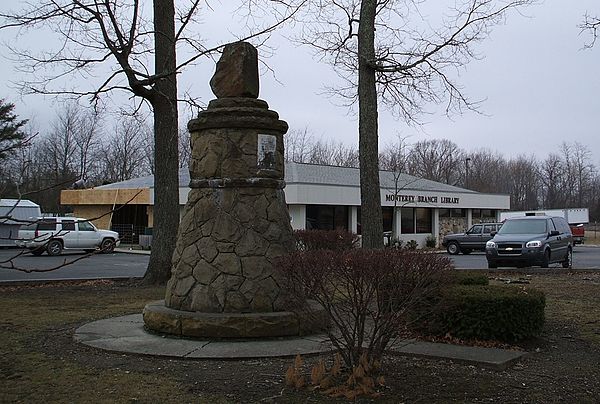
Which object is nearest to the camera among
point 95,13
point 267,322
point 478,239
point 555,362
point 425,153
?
point 555,362

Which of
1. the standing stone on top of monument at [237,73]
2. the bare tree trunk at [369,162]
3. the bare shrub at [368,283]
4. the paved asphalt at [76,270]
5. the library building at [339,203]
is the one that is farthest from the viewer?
the library building at [339,203]

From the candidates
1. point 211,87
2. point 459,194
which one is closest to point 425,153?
point 459,194

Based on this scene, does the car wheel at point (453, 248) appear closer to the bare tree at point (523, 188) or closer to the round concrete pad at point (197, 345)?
the round concrete pad at point (197, 345)

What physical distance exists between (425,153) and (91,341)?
3007 inches

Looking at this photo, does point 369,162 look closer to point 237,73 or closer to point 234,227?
point 237,73

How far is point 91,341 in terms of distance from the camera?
8.27 meters

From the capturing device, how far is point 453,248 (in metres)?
37.3

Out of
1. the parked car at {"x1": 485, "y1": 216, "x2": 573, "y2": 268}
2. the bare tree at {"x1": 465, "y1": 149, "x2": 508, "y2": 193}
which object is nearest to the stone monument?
the parked car at {"x1": 485, "y1": 216, "x2": 573, "y2": 268}

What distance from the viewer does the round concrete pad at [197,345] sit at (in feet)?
24.3

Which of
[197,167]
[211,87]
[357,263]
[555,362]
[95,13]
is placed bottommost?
[555,362]

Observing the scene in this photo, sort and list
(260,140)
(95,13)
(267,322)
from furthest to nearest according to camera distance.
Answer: (95,13), (260,140), (267,322)

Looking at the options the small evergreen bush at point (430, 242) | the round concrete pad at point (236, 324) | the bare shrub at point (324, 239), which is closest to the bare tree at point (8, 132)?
the round concrete pad at point (236, 324)

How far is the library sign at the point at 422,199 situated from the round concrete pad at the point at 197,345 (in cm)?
2950

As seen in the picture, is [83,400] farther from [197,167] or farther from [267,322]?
[197,167]
